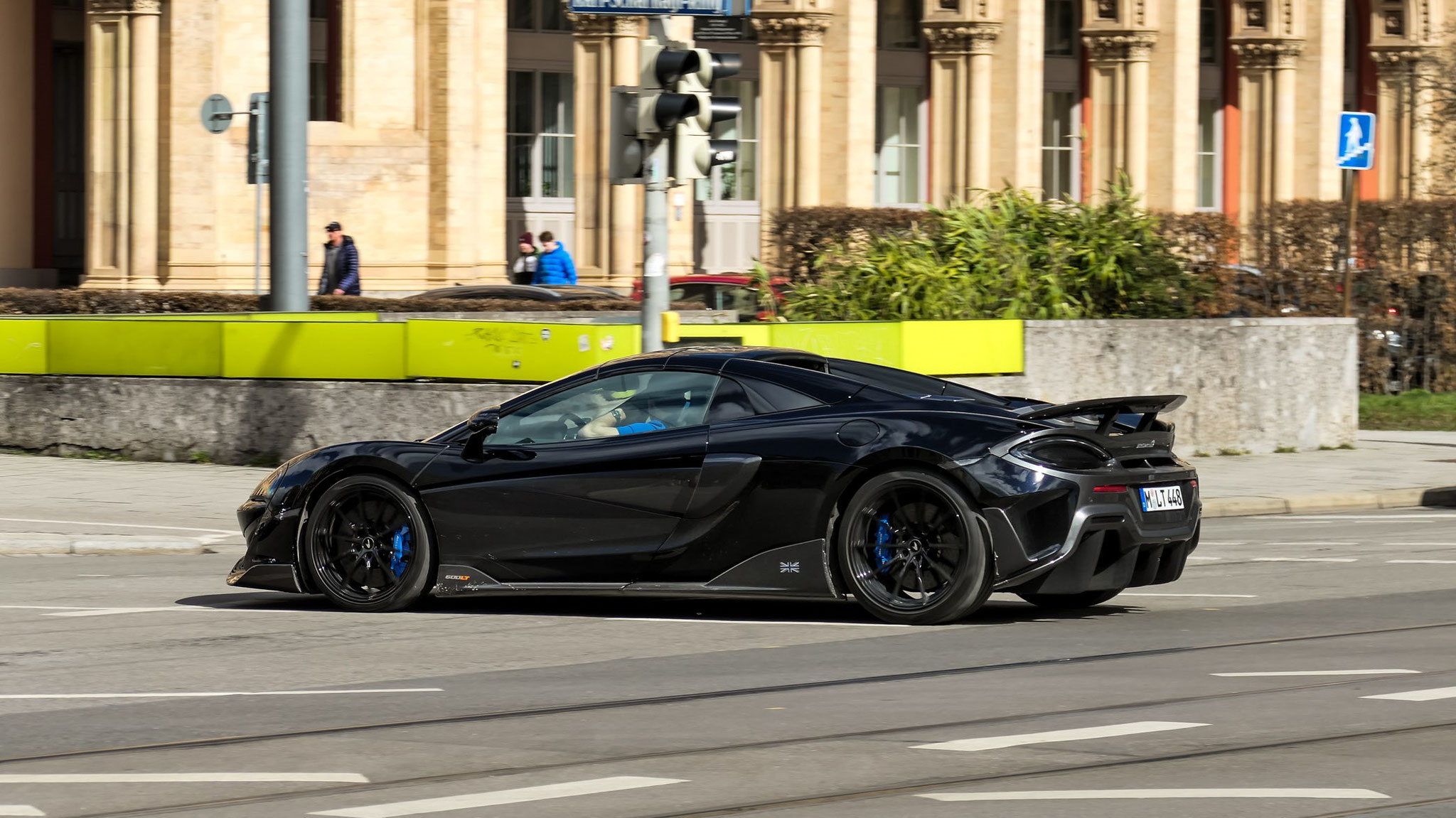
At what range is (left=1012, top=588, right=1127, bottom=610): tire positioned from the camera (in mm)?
10562

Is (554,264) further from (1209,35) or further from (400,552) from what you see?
(1209,35)

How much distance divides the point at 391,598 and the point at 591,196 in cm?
2806

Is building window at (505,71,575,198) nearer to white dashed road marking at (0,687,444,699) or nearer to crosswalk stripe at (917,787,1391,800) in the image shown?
white dashed road marking at (0,687,444,699)

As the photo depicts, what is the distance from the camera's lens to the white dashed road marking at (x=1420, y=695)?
25.1ft

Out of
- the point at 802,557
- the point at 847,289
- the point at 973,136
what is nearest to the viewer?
the point at 802,557

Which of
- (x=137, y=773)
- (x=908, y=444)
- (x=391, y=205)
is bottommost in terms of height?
(x=137, y=773)

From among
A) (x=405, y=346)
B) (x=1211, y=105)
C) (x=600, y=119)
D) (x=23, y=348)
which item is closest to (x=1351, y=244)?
(x=405, y=346)

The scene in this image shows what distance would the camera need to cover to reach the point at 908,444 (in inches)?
374

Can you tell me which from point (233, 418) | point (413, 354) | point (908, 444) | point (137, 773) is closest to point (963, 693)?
A: point (908, 444)

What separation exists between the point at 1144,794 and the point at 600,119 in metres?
32.8

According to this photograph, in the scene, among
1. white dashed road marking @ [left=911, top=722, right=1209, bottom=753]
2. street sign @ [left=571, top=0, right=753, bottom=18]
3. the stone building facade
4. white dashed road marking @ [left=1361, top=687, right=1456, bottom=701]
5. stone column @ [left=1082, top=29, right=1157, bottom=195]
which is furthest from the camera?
stone column @ [left=1082, top=29, right=1157, bottom=195]

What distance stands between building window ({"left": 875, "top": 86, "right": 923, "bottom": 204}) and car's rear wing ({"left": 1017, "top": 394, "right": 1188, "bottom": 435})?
38719 millimetres

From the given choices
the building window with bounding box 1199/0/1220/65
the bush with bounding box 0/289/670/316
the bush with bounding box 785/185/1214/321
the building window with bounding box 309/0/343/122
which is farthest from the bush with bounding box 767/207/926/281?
the building window with bounding box 1199/0/1220/65

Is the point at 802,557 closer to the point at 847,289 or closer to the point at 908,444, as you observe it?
the point at 908,444
